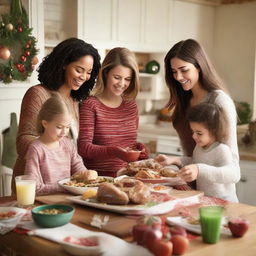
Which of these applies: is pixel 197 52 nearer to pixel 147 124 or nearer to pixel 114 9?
pixel 114 9

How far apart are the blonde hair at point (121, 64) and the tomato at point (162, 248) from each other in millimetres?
1272

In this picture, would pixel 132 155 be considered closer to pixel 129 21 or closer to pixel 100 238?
pixel 100 238

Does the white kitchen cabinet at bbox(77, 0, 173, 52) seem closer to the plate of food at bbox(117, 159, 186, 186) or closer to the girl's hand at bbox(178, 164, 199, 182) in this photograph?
the plate of food at bbox(117, 159, 186, 186)

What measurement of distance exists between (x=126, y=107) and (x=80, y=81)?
32cm

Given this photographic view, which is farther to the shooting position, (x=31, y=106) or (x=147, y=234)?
(x=31, y=106)

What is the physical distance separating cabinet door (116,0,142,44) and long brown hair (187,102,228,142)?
2637 mm

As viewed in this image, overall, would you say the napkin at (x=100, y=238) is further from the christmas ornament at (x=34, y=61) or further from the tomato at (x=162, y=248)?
the christmas ornament at (x=34, y=61)

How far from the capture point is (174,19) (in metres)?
5.15

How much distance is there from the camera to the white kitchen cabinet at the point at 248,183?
3.88m

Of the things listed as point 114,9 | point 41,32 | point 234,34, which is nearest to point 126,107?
point 41,32

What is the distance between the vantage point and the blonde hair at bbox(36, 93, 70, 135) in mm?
2027

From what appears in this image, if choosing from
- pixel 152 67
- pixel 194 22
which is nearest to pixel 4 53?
pixel 152 67

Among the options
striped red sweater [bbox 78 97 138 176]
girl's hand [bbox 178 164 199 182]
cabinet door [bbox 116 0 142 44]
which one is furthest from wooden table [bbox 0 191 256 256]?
cabinet door [bbox 116 0 142 44]

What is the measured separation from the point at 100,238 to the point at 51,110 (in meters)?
0.84
